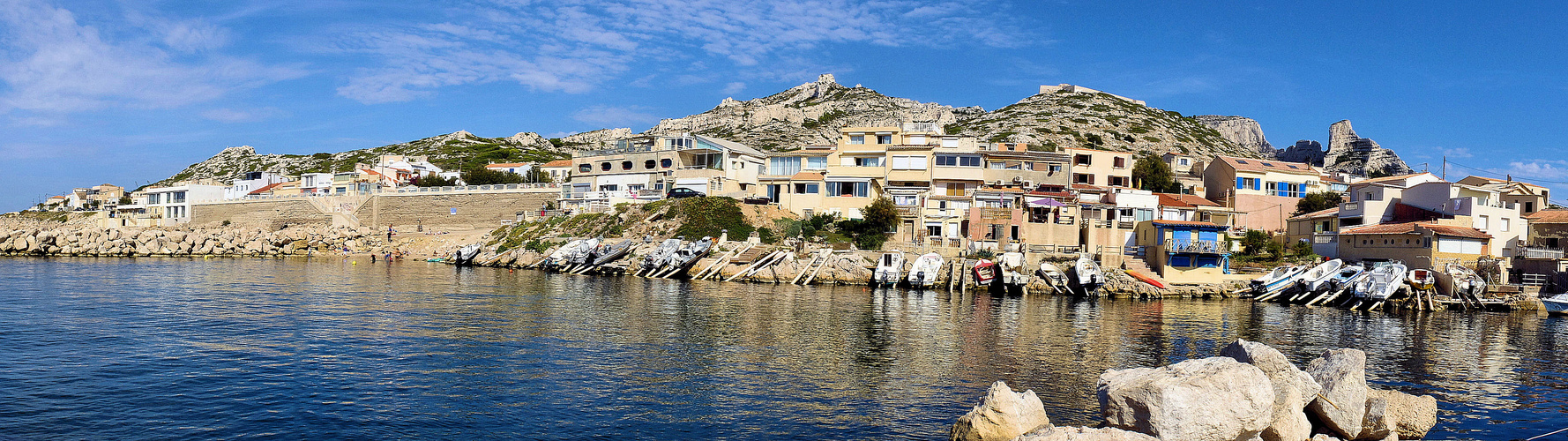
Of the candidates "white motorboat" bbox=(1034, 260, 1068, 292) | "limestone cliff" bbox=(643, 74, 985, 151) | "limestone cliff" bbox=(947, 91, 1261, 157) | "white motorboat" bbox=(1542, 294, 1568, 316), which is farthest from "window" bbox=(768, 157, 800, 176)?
"limestone cliff" bbox=(643, 74, 985, 151)

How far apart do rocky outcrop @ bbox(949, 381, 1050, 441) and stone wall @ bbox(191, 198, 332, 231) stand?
84.7 meters

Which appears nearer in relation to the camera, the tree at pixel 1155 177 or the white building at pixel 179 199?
the tree at pixel 1155 177

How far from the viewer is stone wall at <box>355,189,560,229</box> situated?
3125 inches

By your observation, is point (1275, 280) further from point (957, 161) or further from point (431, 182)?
point (431, 182)

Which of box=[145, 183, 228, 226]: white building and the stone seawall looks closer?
the stone seawall

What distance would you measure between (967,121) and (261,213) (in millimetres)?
103772

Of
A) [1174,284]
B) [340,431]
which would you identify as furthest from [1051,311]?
[340,431]

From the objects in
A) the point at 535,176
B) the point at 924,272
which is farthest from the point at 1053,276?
the point at 535,176

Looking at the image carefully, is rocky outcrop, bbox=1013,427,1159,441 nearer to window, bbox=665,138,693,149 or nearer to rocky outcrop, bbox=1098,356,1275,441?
rocky outcrop, bbox=1098,356,1275,441

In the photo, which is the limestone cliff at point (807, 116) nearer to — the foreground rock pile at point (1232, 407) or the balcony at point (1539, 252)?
the balcony at point (1539, 252)

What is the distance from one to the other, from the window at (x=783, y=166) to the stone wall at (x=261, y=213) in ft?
138

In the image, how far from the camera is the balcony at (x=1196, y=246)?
53.1 m

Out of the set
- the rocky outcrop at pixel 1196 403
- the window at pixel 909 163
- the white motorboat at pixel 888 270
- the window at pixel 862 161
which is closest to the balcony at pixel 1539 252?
the white motorboat at pixel 888 270

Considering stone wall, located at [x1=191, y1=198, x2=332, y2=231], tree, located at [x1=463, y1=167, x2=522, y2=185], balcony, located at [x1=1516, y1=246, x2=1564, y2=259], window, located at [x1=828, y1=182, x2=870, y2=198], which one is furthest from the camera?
tree, located at [x1=463, y1=167, x2=522, y2=185]
